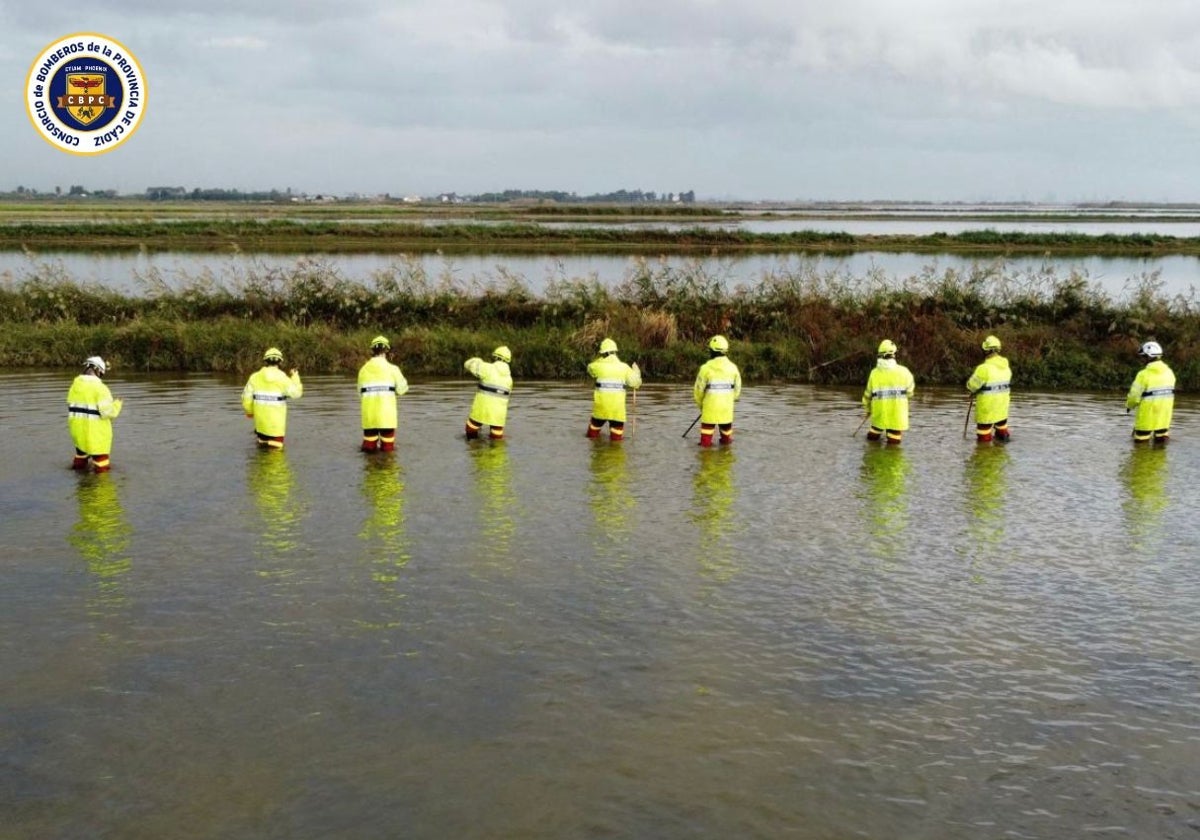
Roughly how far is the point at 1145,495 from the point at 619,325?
46.1 feet

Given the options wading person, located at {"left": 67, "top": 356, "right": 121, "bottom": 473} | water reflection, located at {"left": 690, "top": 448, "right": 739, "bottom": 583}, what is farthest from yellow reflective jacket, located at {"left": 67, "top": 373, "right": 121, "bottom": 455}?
water reflection, located at {"left": 690, "top": 448, "right": 739, "bottom": 583}

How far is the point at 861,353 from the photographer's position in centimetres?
2452

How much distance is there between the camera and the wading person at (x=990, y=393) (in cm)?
1723

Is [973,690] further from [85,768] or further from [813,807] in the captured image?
[85,768]

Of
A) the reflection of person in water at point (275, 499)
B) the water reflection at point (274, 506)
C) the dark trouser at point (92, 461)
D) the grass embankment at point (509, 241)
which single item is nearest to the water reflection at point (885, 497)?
the water reflection at point (274, 506)

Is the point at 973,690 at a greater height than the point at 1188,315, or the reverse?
the point at 1188,315

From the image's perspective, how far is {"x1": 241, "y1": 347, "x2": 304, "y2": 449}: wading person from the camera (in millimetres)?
15586

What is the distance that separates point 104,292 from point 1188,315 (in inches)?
1079

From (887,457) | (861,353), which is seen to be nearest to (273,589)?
(887,457)

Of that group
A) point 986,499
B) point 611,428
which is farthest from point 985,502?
point 611,428

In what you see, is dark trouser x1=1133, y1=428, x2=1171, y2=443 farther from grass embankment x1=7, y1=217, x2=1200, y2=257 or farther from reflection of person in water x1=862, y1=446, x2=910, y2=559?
grass embankment x1=7, y1=217, x2=1200, y2=257

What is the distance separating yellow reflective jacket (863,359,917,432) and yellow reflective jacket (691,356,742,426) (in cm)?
223

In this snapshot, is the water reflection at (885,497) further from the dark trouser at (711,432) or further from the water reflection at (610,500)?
the water reflection at (610,500)

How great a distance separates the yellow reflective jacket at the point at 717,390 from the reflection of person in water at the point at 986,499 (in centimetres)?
375
